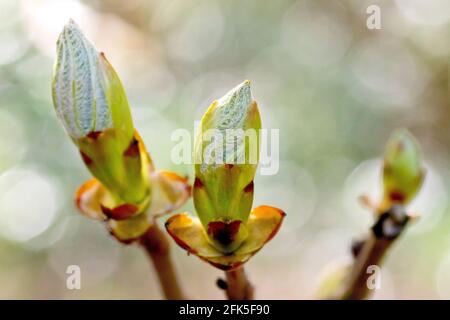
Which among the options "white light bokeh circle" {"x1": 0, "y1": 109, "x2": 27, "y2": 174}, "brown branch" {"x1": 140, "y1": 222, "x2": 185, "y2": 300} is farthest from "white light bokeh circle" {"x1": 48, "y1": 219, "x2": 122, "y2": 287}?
"brown branch" {"x1": 140, "y1": 222, "x2": 185, "y2": 300}

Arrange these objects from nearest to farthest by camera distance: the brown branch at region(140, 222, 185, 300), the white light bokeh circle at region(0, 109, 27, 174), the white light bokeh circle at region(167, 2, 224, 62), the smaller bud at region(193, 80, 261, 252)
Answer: the smaller bud at region(193, 80, 261, 252) < the brown branch at region(140, 222, 185, 300) < the white light bokeh circle at region(0, 109, 27, 174) < the white light bokeh circle at region(167, 2, 224, 62)

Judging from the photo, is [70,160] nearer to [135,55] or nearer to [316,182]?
[135,55]

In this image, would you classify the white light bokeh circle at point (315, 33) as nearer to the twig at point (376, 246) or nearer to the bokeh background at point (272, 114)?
the bokeh background at point (272, 114)

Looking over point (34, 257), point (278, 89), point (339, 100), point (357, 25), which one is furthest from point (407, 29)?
Answer: point (34, 257)

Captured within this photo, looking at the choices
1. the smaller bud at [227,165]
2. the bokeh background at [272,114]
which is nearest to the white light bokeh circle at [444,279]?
the bokeh background at [272,114]

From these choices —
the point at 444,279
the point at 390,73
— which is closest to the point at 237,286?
the point at 444,279

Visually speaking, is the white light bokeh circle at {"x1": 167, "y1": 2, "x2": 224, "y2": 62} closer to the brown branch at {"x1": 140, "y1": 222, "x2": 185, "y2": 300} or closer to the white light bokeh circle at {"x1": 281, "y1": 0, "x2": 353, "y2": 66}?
the white light bokeh circle at {"x1": 281, "y1": 0, "x2": 353, "y2": 66}

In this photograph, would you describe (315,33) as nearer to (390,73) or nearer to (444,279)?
(390,73)
